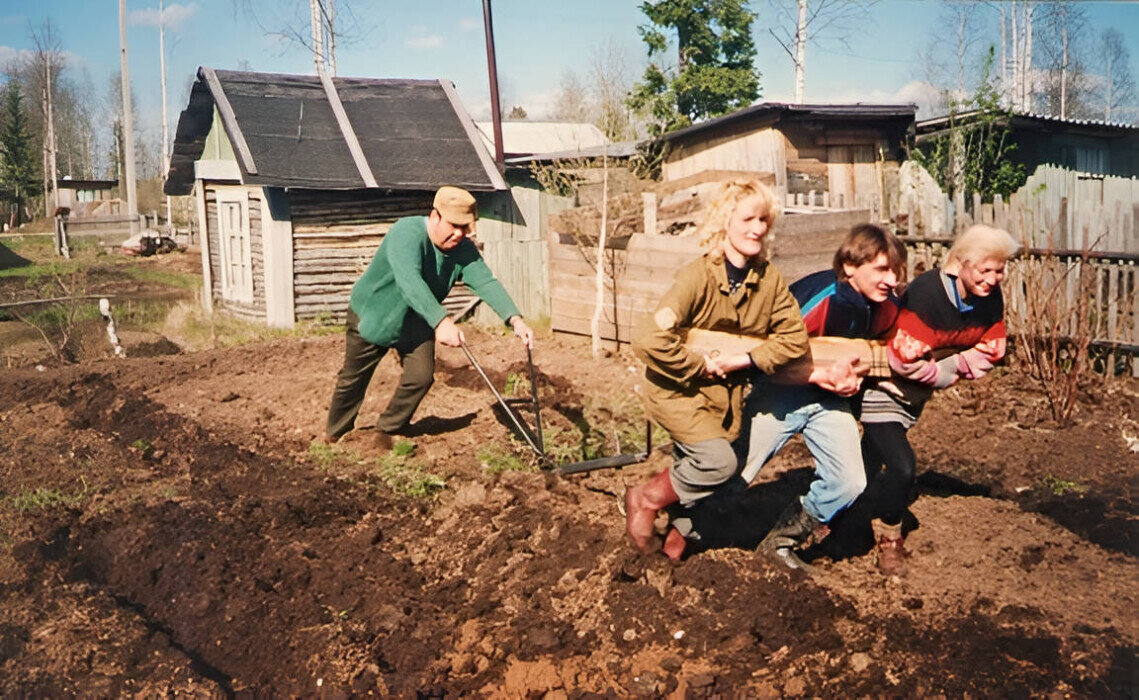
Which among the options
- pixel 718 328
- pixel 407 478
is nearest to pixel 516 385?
pixel 407 478

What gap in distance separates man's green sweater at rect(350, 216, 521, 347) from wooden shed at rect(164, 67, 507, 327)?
697 centimetres

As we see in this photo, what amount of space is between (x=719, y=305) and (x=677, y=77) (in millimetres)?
21640

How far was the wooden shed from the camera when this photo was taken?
1323 cm

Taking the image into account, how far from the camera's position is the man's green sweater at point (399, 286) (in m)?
5.82

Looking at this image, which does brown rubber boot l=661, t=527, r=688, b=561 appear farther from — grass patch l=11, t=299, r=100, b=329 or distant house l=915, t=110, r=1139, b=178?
distant house l=915, t=110, r=1139, b=178

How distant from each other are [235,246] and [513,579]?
469 inches

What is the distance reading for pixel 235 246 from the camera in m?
15.0

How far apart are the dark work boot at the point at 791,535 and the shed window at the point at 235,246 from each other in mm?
11788

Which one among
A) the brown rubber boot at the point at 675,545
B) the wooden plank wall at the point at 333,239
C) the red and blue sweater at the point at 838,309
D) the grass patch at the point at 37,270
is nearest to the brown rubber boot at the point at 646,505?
the brown rubber boot at the point at 675,545

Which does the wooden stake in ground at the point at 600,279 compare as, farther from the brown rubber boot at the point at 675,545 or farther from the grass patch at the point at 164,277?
the grass patch at the point at 164,277

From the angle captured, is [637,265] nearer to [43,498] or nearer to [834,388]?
[43,498]

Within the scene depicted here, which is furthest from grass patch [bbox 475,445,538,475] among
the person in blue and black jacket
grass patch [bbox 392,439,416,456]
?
the person in blue and black jacket

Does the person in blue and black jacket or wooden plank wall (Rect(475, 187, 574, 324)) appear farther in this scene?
wooden plank wall (Rect(475, 187, 574, 324))

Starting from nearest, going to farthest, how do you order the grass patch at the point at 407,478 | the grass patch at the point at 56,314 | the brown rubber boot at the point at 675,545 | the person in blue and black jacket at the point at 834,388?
the person in blue and black jacket at the point at 834,388, the brown rubber boot at the point at 675,545, the grass patch at the point at 407,478, the grass patch at the point at 56,314
